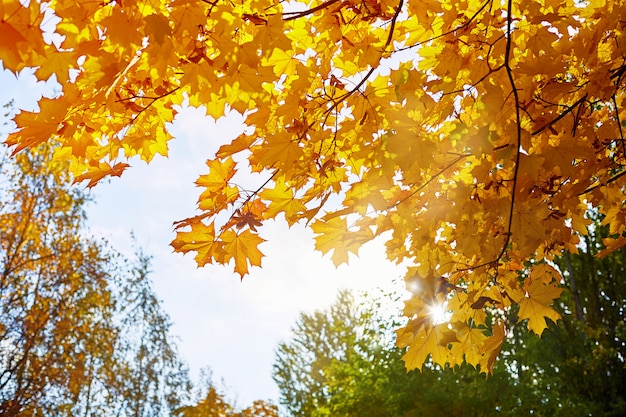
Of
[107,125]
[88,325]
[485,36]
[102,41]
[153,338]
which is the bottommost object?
[102,41]

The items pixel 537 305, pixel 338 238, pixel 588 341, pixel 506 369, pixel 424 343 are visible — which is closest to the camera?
pixel 424 343

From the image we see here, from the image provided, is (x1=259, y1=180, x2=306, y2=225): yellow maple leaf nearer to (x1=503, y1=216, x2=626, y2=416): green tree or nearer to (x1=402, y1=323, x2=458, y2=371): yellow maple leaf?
(x1=402, y1=323, x2=458, y2=371): yellow maple leaf

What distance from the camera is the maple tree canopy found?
1941mm

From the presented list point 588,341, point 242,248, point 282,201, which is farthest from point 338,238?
point 588,341

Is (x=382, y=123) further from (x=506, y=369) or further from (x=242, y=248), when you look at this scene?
(x=506, y=369)

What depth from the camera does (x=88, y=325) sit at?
1088 centimetres

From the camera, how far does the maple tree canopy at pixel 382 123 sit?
1941 mm

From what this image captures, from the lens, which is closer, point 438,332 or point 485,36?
point 438,332

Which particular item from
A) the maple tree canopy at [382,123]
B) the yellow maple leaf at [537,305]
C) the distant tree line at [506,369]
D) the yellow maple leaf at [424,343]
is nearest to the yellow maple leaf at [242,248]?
the maple tree canopy at [382,123]

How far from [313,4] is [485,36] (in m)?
0.83

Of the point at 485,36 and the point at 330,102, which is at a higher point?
the point at 485,36

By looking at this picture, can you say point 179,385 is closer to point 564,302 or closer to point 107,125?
point 564,302

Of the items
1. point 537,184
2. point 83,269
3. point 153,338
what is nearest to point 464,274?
point 537,184

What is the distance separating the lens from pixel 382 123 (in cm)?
234
